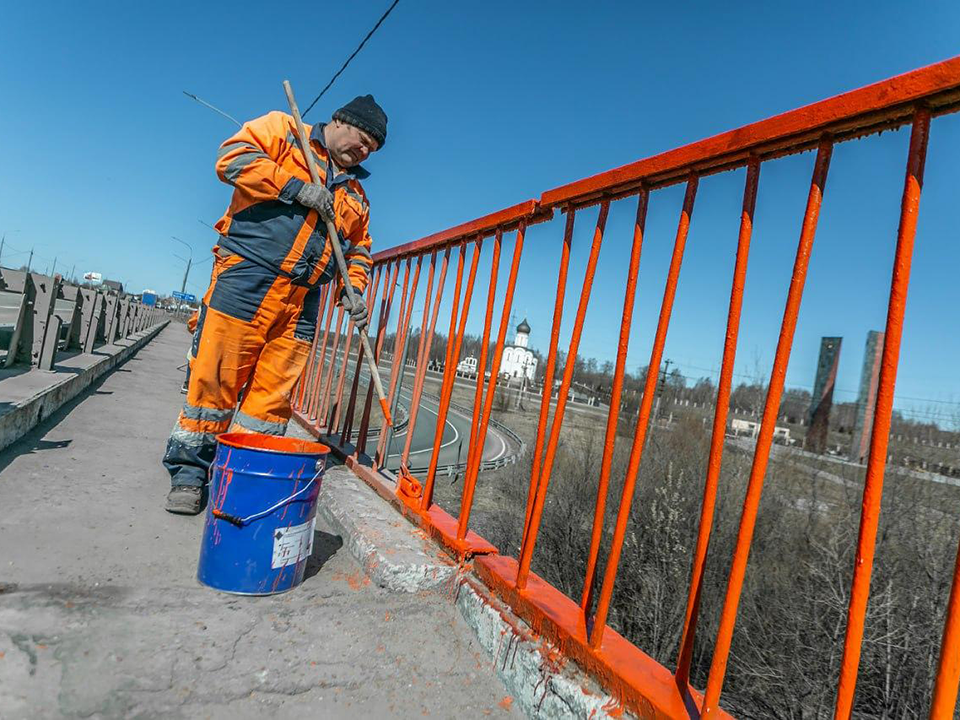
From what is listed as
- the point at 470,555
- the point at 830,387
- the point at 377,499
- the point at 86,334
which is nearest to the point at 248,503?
the point at 470,555

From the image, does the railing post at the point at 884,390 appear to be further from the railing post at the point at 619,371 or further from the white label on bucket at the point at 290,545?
the white label on bucket at the point at 290,545

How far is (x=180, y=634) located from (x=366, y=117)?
2.20 metres

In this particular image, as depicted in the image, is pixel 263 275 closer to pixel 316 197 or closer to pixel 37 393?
pixel 316 197

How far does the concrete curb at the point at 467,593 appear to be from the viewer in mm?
1287

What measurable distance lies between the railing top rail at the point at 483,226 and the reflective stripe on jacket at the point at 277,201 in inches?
16.3

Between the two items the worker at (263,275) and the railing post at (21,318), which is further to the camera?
the railing post at (21,318)

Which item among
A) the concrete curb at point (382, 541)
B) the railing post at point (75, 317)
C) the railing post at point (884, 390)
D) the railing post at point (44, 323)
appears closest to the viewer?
the railing post at point (884, 390)

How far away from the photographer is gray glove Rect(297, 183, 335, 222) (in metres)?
2.43

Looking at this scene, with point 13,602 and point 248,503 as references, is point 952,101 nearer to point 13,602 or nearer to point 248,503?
point 248,503

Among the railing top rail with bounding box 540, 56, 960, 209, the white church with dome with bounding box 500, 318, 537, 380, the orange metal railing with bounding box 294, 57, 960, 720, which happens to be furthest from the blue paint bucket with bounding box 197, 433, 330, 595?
the white church with dome with bounding box 500, 318, 537, 380

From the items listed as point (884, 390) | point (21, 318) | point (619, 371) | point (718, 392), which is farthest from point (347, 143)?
point (21, 318)

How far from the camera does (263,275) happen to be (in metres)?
2.48

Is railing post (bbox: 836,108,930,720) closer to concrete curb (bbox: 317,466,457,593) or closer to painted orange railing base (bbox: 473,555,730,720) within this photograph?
painted orange railing base (bbox: 473,555,730,720)

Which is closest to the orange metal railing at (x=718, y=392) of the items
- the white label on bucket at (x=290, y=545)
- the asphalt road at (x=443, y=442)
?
the white label on bucket at (x=290, y=545)
